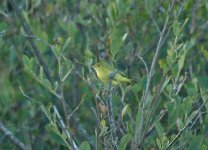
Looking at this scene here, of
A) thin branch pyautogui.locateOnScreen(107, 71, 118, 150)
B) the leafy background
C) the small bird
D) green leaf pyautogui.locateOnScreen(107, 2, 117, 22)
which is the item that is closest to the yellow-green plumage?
the small bird

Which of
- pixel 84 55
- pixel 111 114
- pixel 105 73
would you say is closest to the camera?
pixel 111 114

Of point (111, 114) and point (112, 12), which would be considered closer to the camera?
point (111, 114)

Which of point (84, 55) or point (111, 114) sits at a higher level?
point (111, 114)

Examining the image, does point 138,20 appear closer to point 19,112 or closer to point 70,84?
point 70,84

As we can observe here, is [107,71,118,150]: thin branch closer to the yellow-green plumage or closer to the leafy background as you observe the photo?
the yellow-green plumage

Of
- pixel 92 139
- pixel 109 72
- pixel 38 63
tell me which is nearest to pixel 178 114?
pixel 109 72

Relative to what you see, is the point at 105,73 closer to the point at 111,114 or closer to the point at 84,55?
the point at 111,114

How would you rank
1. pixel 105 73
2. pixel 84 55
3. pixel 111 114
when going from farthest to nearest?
pixel 84 55, pixel 105 73, pixel 111 114

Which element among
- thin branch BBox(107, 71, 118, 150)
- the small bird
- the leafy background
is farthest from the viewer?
the leafy background

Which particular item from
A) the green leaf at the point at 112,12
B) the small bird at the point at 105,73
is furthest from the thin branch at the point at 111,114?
the green leaf at the point at 112,12

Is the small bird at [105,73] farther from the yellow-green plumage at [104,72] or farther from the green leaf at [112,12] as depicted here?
the green leaf at [112,12]

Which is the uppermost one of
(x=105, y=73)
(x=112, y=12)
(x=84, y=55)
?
(x=105, y=73)

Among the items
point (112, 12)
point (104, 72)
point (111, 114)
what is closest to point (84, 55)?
point (112, 12)

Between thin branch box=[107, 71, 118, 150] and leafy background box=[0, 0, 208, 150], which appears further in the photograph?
leafy background box=[0, 0, 208, 150]
